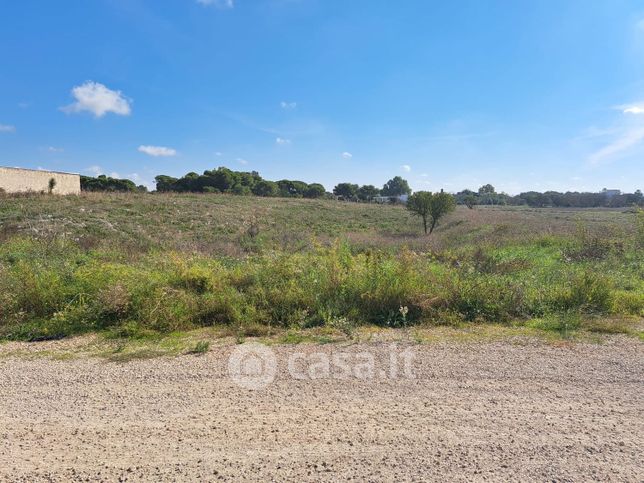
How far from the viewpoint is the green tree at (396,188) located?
11062cm

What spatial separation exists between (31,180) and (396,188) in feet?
304

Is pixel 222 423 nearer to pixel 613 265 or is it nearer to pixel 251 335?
pixel 251 335

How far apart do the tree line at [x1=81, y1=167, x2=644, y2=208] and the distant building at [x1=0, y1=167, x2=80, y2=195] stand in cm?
1365

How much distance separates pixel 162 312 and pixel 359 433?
11.6 ft

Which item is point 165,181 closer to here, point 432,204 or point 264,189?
point 264,189

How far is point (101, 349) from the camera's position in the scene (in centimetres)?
441

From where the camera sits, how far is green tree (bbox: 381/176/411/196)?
4355 inches

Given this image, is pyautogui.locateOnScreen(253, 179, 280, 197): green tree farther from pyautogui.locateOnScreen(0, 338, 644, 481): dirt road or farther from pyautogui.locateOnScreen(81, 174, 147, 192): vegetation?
pyautogui.locateOnScreen(0, 338, 644, 481): dirt road

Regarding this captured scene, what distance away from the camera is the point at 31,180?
107 ft

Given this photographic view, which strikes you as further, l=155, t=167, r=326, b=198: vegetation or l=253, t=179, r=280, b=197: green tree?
l=253, t=179, r=280, b=197: green tree

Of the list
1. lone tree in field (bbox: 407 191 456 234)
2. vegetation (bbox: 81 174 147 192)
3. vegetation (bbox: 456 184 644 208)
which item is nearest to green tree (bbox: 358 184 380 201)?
vegetation (bbox: 456 184 644 208)

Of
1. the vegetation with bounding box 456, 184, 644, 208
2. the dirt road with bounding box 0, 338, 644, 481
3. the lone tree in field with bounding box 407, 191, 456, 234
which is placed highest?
the vegetation with bounding box 456, 184, 644, 208

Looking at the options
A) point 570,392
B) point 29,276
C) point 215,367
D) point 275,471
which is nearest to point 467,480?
point 275,471

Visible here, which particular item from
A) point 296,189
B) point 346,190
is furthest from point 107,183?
point 346,190
